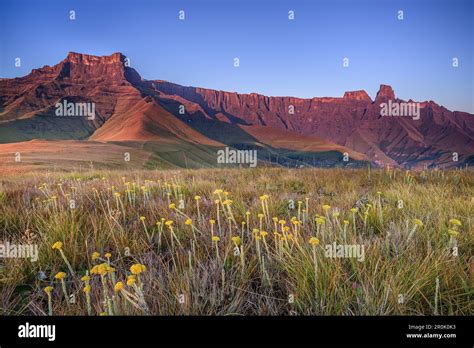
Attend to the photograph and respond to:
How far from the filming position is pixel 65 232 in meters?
2.11

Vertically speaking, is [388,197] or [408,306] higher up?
[388,197]

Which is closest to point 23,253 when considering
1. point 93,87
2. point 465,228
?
point 465,228

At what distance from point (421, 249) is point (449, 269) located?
23cm

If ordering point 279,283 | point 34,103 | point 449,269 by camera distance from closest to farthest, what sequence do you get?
point 449,269, point 279,283, point 34,103

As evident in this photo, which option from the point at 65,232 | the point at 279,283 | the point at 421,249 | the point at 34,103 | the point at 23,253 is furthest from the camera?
the point at 34,103

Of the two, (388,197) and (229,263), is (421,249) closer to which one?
(229,263)

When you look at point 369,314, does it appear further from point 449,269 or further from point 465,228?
point 465,228

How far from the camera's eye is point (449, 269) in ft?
4.95
